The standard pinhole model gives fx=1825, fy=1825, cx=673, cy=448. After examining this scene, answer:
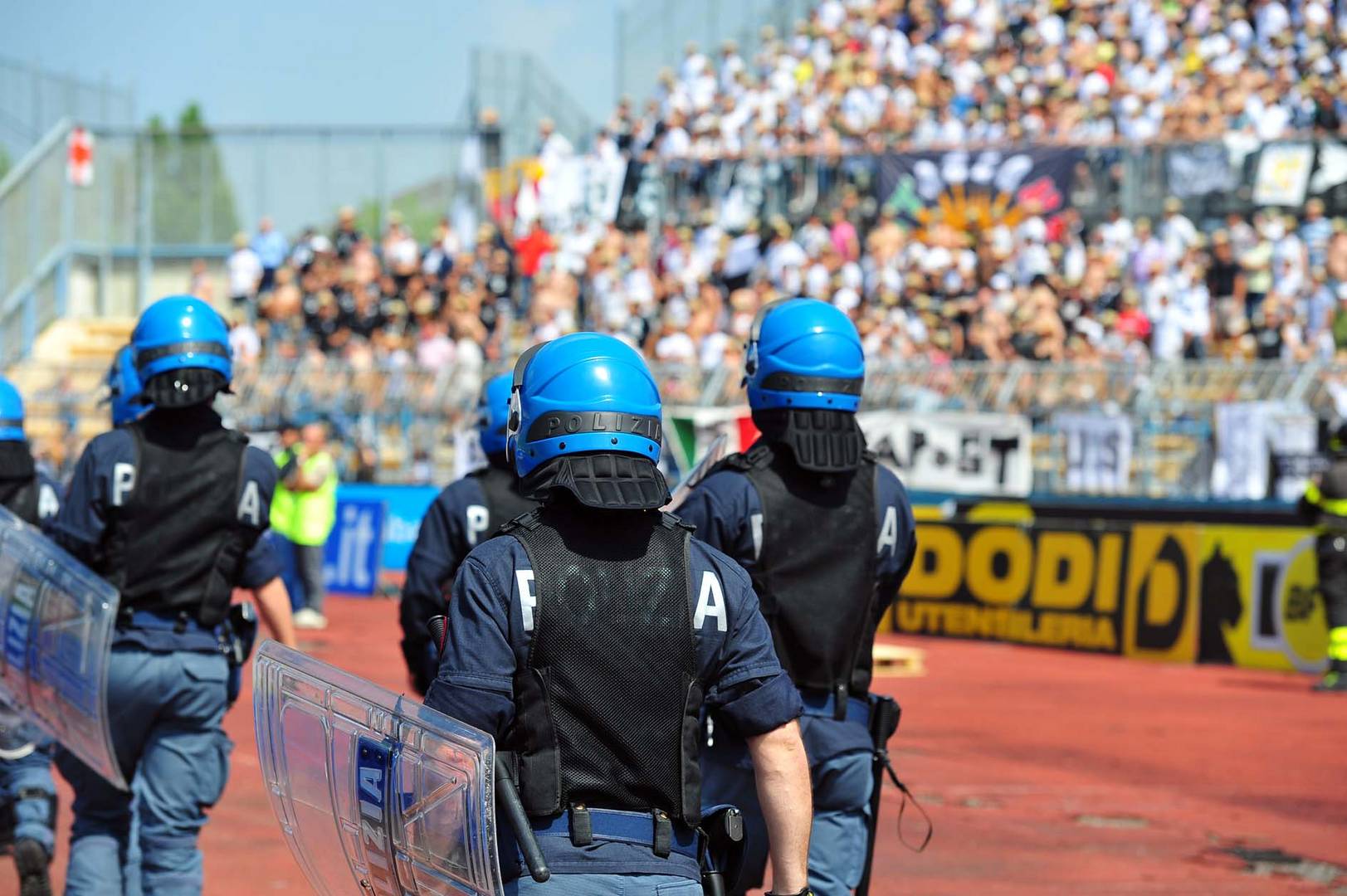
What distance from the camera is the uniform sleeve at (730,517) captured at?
471cm

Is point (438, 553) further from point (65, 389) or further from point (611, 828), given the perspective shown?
point (65, 389)

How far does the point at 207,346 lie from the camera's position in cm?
580

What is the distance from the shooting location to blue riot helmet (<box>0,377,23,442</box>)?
7.43 meters

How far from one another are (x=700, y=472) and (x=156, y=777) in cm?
200

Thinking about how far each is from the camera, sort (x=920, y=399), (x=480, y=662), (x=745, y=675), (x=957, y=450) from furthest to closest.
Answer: (x=920, y=399) → (x=957, y=450) → (x=745, y=675) → (x=480, y=662)

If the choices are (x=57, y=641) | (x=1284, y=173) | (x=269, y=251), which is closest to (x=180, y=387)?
(x=57, y=641)

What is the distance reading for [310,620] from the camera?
676 inches

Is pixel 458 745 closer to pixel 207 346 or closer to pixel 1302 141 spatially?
pixel 207 346

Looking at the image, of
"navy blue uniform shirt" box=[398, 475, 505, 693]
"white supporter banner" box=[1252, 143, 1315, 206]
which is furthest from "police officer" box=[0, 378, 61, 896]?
"white supporter banner" box=[1252, 143, 1315, 206]

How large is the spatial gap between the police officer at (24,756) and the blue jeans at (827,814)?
300 cm

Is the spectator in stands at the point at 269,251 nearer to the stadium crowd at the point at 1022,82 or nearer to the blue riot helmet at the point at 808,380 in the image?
the stadium crowd at the point at 1022,82

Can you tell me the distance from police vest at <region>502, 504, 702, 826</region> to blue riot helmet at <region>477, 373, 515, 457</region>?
2728 mm

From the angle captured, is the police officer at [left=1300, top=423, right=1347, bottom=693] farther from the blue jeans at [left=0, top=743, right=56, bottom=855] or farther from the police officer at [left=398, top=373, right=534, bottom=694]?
the blue jeans at [left=0, top=743, right=56, bottom=855]

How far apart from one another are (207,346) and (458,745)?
2923 mm
